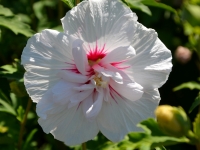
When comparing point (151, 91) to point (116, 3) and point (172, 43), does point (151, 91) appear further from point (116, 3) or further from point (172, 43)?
point (172, 43)

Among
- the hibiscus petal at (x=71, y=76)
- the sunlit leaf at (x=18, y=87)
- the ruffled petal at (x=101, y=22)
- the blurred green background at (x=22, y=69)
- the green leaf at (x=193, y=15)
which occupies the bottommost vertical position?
the blurred green background at (x=22, y=69)

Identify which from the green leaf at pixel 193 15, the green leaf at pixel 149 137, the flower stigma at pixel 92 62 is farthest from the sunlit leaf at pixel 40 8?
the green leaf at pixel 193 15

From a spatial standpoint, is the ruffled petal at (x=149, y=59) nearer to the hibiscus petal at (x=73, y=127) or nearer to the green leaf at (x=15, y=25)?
the hibiscus petal at (x=73, y=127)

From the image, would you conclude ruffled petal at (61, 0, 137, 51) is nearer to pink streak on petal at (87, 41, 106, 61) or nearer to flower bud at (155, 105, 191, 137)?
pink streak on petal at (87, 41, 106, 61)

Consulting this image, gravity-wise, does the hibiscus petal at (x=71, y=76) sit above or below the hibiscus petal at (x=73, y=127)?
above

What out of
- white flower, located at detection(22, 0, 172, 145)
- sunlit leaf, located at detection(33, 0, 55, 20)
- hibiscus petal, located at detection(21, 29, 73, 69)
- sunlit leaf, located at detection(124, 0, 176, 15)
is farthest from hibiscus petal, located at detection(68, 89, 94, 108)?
sunlit leaf, located at detection(33, 0, 55, 20)

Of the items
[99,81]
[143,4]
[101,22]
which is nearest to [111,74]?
Answer: [99,81]

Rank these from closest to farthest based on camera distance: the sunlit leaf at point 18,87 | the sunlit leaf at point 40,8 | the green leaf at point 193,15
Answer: the green leaf at point 193,15 → the sunlit leaf at point 18,87 → the sunlit leaf at point 40,8

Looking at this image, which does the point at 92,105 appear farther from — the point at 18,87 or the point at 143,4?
the point at 143,4
